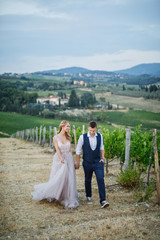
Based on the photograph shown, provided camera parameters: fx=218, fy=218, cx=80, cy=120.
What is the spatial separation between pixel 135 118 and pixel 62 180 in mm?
59564

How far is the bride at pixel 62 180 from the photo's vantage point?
452 cm

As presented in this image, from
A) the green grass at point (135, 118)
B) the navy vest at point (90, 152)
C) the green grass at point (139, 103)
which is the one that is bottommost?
the green grass at point (135, 118)

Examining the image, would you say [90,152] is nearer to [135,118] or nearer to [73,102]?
[135,118]

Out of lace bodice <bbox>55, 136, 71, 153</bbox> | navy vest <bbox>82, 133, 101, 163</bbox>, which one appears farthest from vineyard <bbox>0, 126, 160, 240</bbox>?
lace bodice <bbox>55, 136, 71, 153</bbox>

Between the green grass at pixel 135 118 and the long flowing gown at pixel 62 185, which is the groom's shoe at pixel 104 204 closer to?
the long flowing gown at pixel 62 185

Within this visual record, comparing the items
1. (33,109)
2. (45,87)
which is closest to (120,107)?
(33,109)

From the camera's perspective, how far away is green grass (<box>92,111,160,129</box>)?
5574cm

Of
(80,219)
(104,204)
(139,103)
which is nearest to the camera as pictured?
(80,219)

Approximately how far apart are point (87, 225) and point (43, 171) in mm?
4444

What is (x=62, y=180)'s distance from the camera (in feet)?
15.0

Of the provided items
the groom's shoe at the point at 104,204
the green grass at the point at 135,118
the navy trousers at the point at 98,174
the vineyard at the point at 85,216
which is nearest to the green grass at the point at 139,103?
the green grass at the point at 135,118

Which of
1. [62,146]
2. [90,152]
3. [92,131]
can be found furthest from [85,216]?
[92,131]

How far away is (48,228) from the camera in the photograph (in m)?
3.49

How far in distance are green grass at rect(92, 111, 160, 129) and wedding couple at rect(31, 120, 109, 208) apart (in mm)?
50673
